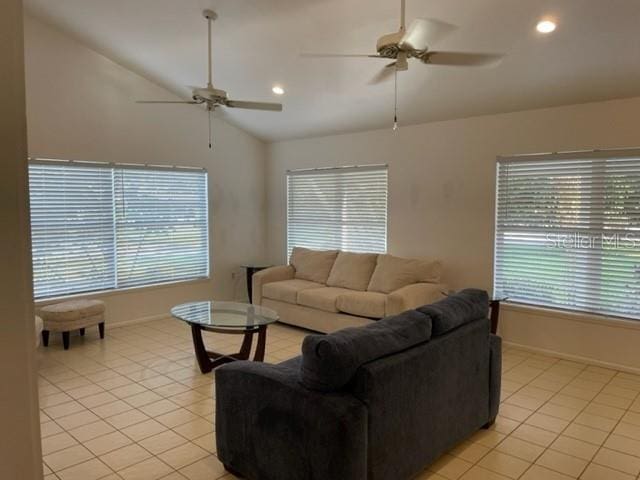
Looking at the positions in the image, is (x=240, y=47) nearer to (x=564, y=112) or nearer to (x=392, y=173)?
(x=392, y=173)

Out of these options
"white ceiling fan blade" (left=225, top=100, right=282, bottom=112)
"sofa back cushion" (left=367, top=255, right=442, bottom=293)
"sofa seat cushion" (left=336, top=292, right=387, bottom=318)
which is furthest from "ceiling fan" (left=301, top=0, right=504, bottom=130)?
"sofa back cushion" (left=367, top=255, right=442, bottom=293)

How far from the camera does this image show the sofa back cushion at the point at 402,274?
500cm

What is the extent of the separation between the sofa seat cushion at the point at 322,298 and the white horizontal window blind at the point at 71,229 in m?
2.37

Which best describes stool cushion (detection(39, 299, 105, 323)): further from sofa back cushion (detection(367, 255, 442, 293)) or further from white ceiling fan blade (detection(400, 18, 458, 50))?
white ceiling fan blade (detection(400, 18, 458, 50))

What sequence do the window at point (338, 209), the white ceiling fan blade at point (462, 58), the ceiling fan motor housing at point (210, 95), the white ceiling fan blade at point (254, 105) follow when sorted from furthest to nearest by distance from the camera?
the window at point (338, 209)
the white ceiling fan blade at point (254, 105)
the ceiling fan motor housing at point (210, 95)
the white ceiling fan blade at point (462, 58)

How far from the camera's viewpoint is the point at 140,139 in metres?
5.61

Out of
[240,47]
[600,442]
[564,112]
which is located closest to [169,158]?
[240,47]

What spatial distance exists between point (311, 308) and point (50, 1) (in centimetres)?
401

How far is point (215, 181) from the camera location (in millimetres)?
6480

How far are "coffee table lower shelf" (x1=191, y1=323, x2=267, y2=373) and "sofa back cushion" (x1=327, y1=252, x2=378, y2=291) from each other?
1571 millimetres

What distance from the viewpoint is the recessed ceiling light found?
3.27 meters

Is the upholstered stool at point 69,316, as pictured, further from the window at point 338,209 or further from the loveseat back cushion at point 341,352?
the loveseat back cushion at point 341,352

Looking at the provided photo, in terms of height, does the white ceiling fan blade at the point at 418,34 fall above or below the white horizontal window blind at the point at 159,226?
above

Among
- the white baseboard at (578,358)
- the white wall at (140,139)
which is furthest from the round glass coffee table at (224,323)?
the white baseboard at (578,358)
